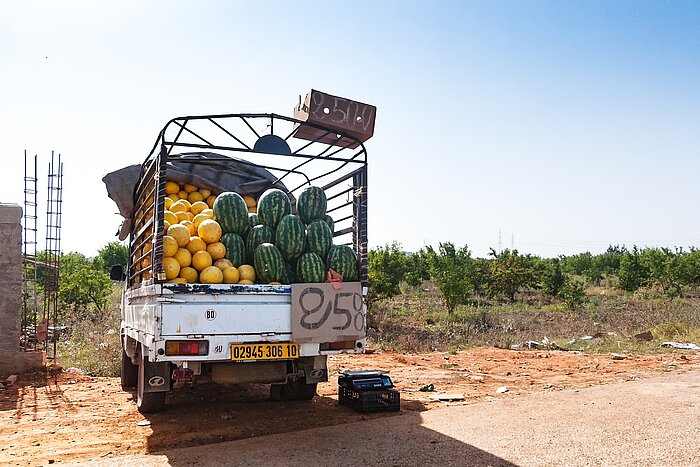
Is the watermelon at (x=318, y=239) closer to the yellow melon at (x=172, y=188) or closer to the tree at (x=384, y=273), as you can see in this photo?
the yellow melon at (x=172, y=188)

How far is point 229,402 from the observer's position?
311 inches

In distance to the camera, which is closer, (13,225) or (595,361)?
(13,225)

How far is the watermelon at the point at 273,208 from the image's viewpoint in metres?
6.48

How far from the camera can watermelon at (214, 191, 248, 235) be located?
632 cm

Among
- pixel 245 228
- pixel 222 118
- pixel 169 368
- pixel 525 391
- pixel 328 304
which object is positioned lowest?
pixel 525 391

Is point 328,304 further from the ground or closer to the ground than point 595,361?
further from the ground

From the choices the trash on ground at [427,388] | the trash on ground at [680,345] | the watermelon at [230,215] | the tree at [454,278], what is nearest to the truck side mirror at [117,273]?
the watermelon at [230,215]

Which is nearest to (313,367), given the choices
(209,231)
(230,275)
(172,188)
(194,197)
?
(230,275)

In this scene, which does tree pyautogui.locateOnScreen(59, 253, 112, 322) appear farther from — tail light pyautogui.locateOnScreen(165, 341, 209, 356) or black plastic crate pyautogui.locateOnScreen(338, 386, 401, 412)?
tail light pyautogui.locateOnScreen(165, 341, 209, 356)

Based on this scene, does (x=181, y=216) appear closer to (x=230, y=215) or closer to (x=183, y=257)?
(x=230, y=215)

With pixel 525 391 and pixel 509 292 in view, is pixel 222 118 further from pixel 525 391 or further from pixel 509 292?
pixel 509 292

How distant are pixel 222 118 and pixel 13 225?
5.94 meters

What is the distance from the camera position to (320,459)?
5199mm

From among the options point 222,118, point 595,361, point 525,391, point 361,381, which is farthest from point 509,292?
point 222,118
